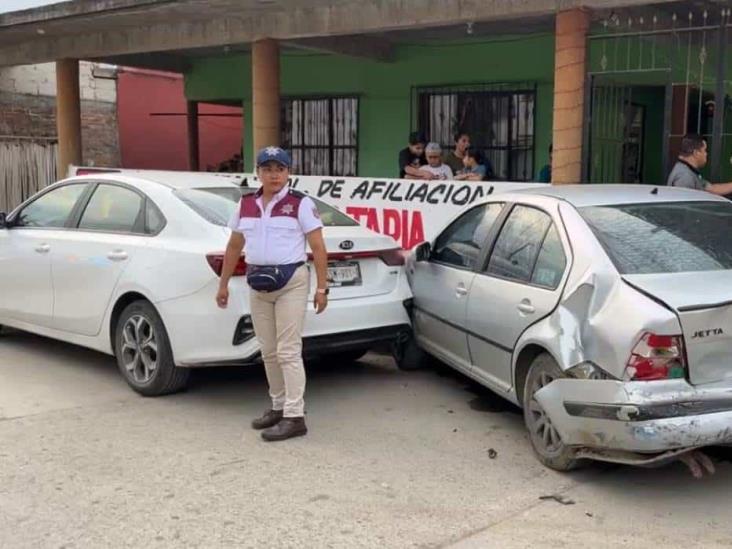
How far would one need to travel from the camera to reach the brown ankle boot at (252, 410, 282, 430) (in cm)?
493

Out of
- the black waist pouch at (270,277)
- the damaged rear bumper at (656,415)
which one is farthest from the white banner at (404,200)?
the damaged rear bumper at (656,415)

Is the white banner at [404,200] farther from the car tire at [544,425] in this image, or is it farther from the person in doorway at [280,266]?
the car tire at [544,425]

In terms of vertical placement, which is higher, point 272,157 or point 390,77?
point 390,77

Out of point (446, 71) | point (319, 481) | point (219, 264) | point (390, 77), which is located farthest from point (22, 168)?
point (319, 481)

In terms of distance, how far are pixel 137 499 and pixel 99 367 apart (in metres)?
2.73

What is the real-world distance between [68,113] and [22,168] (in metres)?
3.38

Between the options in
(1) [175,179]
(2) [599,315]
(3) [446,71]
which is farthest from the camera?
(3) [446,71]

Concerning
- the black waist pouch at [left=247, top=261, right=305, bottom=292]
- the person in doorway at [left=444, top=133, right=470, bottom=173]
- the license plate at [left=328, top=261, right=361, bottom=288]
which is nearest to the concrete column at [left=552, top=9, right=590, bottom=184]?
the person in doorway at [left=444, top=133, right=470, bottom=173]

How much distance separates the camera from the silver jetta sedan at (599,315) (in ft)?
Answer: 12.0

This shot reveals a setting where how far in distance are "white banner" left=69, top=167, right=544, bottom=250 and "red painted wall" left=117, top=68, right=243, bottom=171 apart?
479 inches

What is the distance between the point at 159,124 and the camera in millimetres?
20594

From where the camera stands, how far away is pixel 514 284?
4629mm

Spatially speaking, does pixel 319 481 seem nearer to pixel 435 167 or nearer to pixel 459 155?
pixel 435 167

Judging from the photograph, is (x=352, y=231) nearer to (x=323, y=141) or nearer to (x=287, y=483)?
(x=287, y=483)
